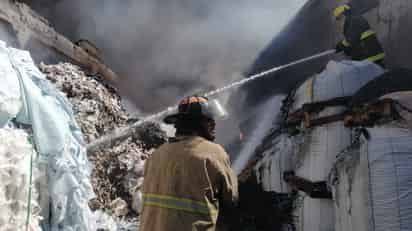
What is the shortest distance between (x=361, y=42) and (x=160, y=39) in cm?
756

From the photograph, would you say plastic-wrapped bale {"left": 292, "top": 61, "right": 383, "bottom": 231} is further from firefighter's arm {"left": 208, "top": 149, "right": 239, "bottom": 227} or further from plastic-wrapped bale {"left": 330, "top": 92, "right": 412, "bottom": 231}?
firefighter's arm {"left": 208, "top": 149, "right": 239, "bottom": 227}

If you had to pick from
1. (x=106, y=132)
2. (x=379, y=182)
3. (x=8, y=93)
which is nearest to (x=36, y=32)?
(x=106, y=132)

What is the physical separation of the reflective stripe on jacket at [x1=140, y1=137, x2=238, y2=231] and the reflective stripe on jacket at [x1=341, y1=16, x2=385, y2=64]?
2.33 meters

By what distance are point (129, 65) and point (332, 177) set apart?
8.82 metres

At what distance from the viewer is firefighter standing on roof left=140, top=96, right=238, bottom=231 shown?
1.65 metres

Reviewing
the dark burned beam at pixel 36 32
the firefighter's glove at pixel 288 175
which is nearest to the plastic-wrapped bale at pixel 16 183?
the firefighter's glove at pixel 288 175

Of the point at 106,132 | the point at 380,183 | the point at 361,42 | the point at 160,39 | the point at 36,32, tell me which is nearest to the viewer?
the point at 380,183

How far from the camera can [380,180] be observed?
1.77 metres

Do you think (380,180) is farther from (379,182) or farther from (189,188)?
(189,188)

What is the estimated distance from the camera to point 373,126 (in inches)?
76.5

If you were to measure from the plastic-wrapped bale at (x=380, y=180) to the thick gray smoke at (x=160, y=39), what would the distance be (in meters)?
7.53

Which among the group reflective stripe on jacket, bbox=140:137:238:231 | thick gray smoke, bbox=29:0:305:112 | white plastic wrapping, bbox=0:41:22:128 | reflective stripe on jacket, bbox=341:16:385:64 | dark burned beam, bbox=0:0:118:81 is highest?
thick gray smoke, bbox=29:0:305:112

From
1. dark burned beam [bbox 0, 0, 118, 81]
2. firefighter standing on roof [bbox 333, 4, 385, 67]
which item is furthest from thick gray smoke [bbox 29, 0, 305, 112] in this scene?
firefighter standing on roof [bbox 333, 4, 385, 67]

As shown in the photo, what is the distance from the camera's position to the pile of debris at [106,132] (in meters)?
3.74
